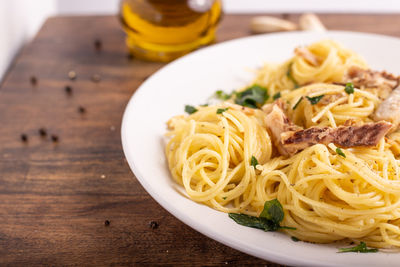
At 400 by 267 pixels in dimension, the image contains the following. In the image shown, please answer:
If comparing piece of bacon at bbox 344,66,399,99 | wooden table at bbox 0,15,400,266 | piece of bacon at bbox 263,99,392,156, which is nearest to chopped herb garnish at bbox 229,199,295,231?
wooden table at bbox 0,15,400,266

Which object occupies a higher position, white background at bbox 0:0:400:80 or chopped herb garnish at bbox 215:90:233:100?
chopped herb garnish at bbox 215:90:233:100

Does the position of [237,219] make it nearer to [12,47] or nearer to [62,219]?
[62,219]

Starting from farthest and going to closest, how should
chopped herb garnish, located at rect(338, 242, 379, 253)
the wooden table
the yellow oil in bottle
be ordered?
the yellow oil in bottle
the wooden table
chopped herb garnish, located at rect(338, 242, 379, 253)

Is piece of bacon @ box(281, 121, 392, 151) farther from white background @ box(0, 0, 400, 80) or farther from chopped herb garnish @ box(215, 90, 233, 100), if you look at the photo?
white background @ box(0, 0, 400, 80)

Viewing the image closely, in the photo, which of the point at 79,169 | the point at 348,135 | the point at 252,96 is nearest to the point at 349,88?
the point at 348,135

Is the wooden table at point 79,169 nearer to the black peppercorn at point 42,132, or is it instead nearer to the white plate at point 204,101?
the black peppercorn at point 42,132

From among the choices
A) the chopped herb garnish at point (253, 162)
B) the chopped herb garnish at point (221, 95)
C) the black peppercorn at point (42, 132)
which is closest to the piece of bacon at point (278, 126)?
the chopped herb garnish at point (253, 162)
